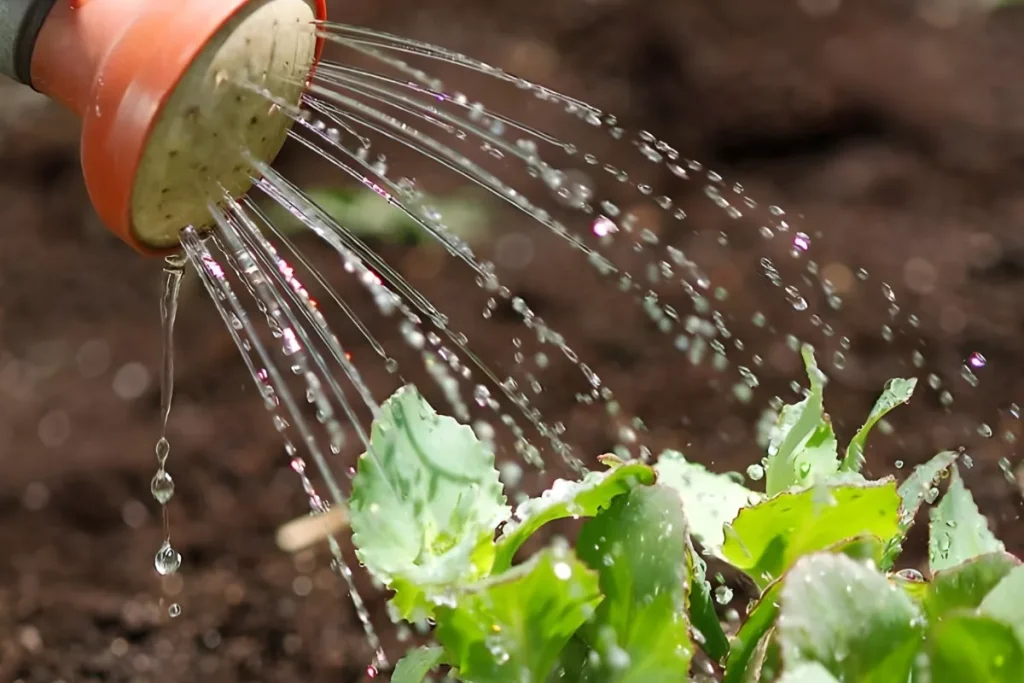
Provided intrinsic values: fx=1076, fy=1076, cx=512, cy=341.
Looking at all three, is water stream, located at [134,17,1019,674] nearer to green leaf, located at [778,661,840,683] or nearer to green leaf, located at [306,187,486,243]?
green leaf, located at [306,187,486,243]

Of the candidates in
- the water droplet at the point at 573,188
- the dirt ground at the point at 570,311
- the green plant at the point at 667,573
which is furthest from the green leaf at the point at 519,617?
the water droplet at the point at 573,188

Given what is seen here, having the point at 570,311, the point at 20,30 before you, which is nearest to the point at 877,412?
the point at 20,30

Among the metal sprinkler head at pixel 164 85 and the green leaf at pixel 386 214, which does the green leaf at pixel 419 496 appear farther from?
the green leaf at pixel 386 214

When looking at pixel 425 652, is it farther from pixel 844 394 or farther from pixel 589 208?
pixel 589 208

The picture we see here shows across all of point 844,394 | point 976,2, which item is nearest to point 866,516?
point 844,394

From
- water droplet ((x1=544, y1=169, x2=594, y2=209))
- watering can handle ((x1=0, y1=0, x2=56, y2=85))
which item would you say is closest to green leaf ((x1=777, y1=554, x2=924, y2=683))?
watering can handle ((x1=0, y1=0, x2=56, y2=85))

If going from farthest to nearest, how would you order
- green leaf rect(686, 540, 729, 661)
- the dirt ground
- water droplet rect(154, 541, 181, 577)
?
the dirt ground < water droplet rect(154, 541, 181, 577) < green leaf rect(686, 540, 729, 661)
